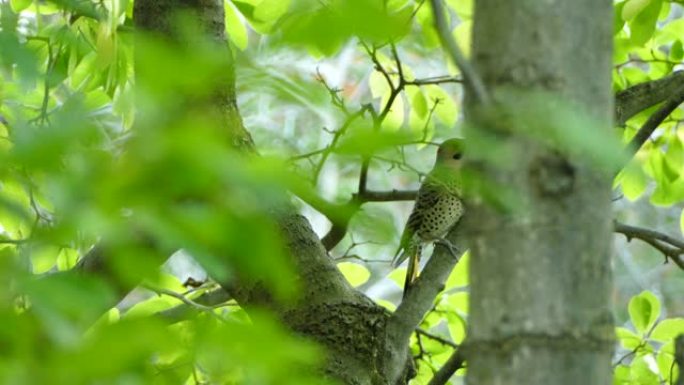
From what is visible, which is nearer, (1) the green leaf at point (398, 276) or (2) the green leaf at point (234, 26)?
(2) the green leaf at point (234, 26)

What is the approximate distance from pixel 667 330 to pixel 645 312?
5cm

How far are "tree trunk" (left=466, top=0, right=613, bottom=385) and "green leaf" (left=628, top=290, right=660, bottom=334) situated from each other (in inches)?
55.3

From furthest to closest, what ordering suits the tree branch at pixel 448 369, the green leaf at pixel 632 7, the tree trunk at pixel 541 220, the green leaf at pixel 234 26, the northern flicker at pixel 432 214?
the northern flicker at pixel 432 214 → the green leaf at pixel 234 26 → the green leaf at pixel 632 7 → the tree branch at pixel 448 369 → the tree trunk at pixel 541 220

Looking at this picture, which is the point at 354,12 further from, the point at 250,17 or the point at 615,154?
the point at 250,17

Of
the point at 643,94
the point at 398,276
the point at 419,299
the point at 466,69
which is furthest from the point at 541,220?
the point at 398,276

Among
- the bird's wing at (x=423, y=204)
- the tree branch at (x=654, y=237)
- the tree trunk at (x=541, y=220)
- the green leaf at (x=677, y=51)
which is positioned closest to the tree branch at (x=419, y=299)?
the tree branch at (x=654, y=237)

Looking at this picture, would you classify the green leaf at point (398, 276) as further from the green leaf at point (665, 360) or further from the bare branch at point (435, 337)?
the green leaf at point (665, 360)

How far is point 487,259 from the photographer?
668mm

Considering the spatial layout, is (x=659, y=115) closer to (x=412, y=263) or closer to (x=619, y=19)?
(x=619, y=19)

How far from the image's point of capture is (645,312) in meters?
2.03

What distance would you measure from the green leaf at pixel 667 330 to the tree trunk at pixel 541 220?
1388 mm

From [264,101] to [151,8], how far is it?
40.0 inches

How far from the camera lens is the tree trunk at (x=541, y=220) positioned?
65cm

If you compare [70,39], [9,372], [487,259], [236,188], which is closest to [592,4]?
[487,259]
